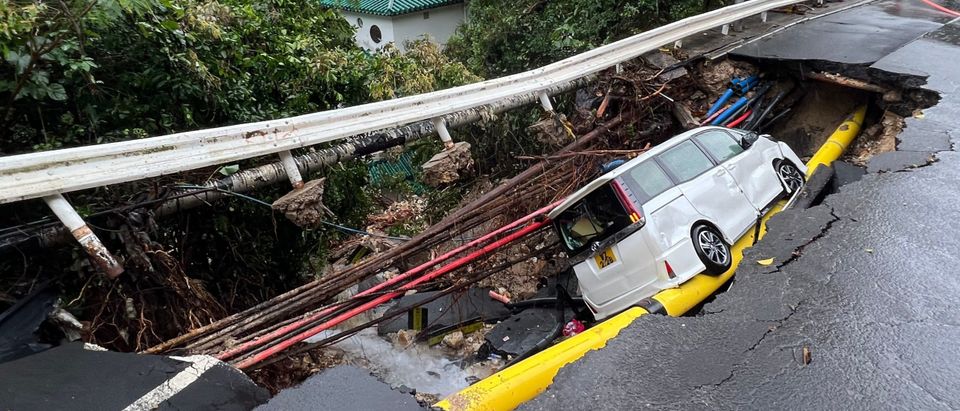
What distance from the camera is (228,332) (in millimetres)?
4586

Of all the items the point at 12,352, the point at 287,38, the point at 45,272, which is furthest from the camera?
the point at 287,38

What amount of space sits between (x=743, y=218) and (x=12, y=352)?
21.7ft

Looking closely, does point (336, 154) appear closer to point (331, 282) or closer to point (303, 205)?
point (303, 205)

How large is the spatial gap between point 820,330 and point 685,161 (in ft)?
11.0

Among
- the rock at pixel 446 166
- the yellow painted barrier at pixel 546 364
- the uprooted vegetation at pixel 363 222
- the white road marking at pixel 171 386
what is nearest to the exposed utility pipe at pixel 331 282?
the uprooted vegetation at pixel 363 222

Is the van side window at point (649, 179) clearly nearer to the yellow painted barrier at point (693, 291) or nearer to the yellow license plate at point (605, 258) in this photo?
the yellow license plate at point (605, 258)

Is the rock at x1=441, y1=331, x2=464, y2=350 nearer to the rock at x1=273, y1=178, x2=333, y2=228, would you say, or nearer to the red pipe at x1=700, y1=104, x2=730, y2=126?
the rock at x1=273, y1=178, x2=333, y2=228

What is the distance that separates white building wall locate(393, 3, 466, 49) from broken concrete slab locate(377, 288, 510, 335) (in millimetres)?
13701

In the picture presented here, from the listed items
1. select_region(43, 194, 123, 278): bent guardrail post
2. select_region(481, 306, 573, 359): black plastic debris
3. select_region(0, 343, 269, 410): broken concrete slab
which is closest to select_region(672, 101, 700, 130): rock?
select_region(481, 306, 573, 359): black plastic debris

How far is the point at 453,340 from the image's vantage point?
695cm

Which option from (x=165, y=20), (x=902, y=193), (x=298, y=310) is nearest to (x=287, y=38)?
(x=165, y=20)

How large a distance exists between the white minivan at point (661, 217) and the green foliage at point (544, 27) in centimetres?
521

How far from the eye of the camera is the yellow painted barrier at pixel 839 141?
23.1 ft

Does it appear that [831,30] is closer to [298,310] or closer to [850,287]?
[850,287]
